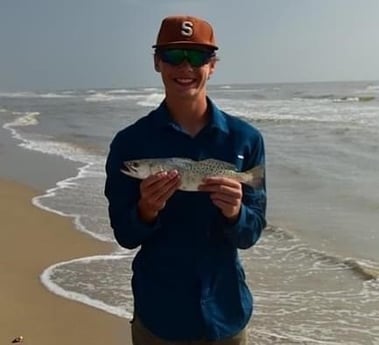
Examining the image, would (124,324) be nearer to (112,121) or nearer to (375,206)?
(375,206)

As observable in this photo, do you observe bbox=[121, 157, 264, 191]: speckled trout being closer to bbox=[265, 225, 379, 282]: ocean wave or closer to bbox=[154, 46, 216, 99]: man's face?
bbox=[154, 46, 216, 99]: man's face

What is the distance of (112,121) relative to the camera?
92.8 ft

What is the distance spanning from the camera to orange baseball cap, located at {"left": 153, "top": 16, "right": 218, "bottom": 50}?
2.42m

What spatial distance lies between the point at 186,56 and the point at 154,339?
1122 mm

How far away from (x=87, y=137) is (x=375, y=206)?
1362 centimetres

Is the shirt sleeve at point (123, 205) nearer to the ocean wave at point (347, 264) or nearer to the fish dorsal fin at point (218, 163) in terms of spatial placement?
the fish dorsal fin at point (218, 163)

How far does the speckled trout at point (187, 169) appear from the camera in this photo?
90.7 inches

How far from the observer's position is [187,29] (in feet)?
7.98

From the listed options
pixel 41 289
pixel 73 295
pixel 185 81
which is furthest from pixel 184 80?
pixel 41 289

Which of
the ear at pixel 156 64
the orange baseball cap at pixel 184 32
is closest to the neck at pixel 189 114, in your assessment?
the ear at pixel 156 64

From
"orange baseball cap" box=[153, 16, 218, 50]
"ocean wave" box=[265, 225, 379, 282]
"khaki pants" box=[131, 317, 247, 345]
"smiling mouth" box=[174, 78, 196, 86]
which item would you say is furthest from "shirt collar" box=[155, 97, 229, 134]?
"ocean wave" box=[265, 225, 379, 282]

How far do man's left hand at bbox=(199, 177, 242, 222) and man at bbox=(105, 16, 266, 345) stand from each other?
0.07 m

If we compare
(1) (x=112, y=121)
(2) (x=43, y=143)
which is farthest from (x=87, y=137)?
(1) (x=112, y=121)

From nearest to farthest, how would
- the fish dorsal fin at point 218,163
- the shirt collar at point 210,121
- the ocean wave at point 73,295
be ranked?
the fish dorsal fin at point 218,163 → the shirt collar at point 210,121 → the ocean wave at point 73,295
